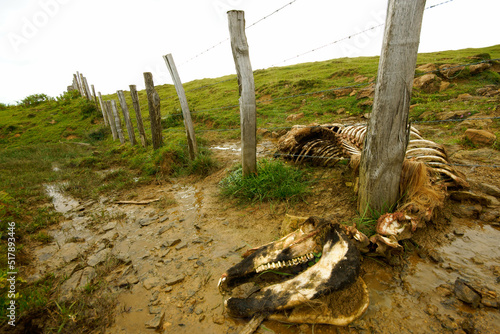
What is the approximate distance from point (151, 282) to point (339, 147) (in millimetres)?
3161

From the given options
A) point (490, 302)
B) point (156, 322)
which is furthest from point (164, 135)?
point (490, 302)

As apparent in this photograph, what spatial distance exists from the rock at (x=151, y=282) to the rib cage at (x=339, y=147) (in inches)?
95.1

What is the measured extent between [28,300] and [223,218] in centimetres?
203

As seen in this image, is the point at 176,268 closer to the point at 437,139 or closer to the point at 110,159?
the point at 437,139

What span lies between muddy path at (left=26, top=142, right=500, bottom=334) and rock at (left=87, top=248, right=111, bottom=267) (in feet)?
0.06

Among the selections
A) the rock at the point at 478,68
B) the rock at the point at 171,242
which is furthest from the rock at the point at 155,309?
the rock at the point at 478,68

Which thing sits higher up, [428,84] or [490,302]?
[428,84]

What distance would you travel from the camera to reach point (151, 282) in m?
2.29

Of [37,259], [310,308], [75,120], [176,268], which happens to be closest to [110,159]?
[37,259]

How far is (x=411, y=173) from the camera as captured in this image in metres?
2.41

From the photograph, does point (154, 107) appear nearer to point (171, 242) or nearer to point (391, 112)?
point (171, 242)

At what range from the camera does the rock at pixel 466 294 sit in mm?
1590

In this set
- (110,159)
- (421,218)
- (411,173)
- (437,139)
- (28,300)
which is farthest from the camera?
(110,159)

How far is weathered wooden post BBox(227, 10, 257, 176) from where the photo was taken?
339 centimetres
